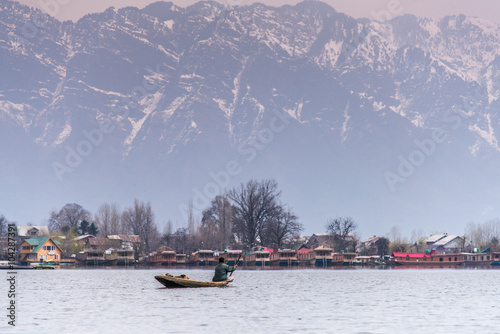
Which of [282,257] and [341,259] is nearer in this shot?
[282,257]

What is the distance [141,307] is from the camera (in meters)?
58.3

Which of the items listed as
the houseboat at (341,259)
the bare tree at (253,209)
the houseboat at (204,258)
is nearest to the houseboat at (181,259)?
the houseboat at (204,258)

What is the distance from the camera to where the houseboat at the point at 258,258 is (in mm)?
187125

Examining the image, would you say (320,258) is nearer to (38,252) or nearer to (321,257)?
(321,257)

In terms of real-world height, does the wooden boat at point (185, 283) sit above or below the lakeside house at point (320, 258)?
below

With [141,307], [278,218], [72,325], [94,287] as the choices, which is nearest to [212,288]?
[94,287]

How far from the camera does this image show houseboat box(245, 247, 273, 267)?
18712 cm

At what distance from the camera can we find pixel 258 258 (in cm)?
18888

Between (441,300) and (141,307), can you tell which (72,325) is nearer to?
(141,307)

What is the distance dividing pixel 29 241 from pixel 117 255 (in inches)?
842

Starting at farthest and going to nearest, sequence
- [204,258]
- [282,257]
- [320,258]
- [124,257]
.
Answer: [124,257] → [320,258] → [204,258] → [282,257]

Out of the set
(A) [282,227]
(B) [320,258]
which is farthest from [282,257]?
(B) [320,258]

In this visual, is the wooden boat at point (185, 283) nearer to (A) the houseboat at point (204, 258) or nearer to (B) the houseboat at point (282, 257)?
(B) the houseboat at point (282, 257)

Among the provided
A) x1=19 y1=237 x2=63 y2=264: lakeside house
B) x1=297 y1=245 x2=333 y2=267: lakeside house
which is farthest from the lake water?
x1=19 y1=237 x2=63 y2=264: lakeside house
